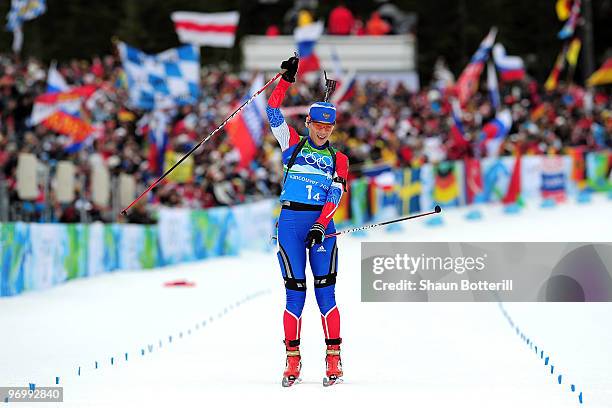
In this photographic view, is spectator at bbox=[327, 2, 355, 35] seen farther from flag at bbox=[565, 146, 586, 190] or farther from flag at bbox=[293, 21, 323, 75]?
flag at bbox=[565, 146, 586, 190]

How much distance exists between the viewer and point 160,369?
9.95 metres

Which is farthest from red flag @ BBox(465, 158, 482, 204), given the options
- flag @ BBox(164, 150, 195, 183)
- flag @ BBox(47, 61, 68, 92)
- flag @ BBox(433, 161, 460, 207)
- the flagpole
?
flag @ BBox(47, 61, 68, 92)

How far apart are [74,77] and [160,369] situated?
22375mm

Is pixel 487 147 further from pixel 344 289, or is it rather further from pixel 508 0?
pixel 508 0

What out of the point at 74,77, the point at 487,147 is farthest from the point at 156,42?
the point at 487,147

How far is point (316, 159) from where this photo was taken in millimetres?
9359

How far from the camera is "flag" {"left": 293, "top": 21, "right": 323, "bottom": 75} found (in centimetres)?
3030

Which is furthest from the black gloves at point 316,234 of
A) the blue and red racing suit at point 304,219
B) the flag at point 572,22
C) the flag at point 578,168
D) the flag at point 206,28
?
the flag at point 572,22

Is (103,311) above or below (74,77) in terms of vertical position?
below

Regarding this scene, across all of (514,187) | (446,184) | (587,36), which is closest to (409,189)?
(446,184)

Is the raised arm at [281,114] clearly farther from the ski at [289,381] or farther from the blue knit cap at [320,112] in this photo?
the ski at [289,381]

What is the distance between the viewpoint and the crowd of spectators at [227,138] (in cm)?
2319

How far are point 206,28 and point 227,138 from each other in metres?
3.15

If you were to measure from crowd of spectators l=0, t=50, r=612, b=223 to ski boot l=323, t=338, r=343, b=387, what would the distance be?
37.7 feet
